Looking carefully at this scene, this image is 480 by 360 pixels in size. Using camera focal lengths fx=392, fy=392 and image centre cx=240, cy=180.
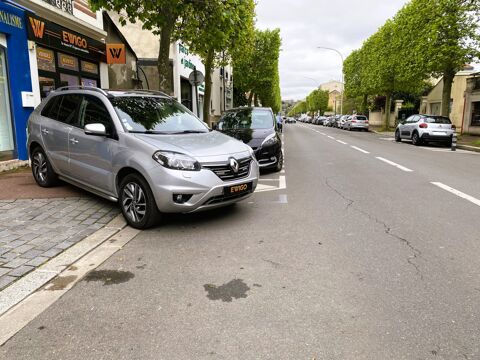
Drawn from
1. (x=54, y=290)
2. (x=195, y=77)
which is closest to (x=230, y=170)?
(x=54, y=290)

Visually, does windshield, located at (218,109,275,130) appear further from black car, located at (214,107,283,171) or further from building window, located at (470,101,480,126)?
building window, located at (470,101,480,126)

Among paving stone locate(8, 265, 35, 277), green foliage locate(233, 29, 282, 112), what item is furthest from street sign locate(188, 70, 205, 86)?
green foliage locate(233, 29, 282, 112)

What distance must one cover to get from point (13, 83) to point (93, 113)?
4.91 metres

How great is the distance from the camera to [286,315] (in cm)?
304

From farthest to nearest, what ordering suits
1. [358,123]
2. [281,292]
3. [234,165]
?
1. [358,123]
2. [234,165]
3. [281,292]

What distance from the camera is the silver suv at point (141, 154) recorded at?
16.1ft

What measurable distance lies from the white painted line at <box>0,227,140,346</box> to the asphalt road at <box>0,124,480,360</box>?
0.09 meters

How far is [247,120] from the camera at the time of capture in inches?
426

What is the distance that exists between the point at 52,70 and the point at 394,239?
10437mm

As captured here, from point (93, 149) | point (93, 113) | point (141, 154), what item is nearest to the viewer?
point (141, 154)

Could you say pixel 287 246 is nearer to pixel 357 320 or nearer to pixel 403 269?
pixel 403 269

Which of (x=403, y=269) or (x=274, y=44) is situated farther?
(x=274, y=44)

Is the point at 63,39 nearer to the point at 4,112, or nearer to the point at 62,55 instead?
the point at 62,55

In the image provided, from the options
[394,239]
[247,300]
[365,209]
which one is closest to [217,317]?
[247,300]
